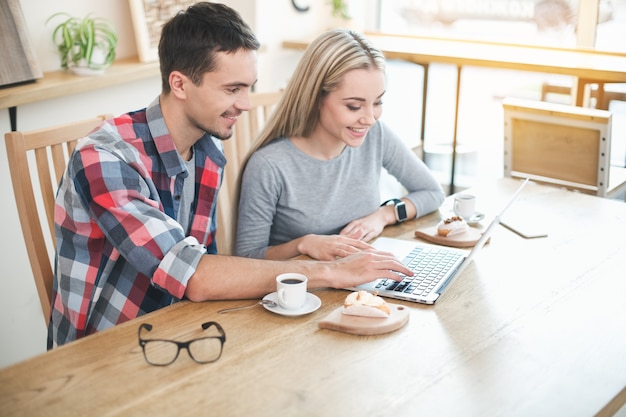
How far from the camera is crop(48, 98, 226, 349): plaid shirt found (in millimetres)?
1412

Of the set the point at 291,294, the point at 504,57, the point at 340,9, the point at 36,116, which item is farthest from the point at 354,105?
the point at 340,9

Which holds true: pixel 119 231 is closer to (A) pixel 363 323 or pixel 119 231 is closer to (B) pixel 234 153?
(A) pixel 363 323

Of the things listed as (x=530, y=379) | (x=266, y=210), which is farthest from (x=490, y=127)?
(x=530, y=379)

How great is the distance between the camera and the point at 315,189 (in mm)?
1948

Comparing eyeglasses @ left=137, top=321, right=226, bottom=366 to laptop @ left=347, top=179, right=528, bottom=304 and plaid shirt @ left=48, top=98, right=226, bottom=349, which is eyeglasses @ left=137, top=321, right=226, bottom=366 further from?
laptop @ left=347, top=179, right=528, bottom=304

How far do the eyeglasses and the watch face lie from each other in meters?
0.78

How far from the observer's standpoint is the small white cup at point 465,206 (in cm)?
192

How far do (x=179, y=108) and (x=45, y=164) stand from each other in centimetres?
40

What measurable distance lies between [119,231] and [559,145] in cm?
156

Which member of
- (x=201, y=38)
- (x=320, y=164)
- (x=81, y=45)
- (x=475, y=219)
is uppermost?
(x=201, y=38)

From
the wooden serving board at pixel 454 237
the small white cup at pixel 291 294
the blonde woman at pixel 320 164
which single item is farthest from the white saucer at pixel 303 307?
the wooden serving board at pixel 454 237

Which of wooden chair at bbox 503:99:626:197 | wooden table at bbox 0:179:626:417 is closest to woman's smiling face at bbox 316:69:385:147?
wooden table at bbox 0:179:626:417

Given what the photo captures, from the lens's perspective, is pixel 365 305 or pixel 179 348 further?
pixel 365 305

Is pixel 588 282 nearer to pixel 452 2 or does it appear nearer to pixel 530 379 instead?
pixel 530 379
